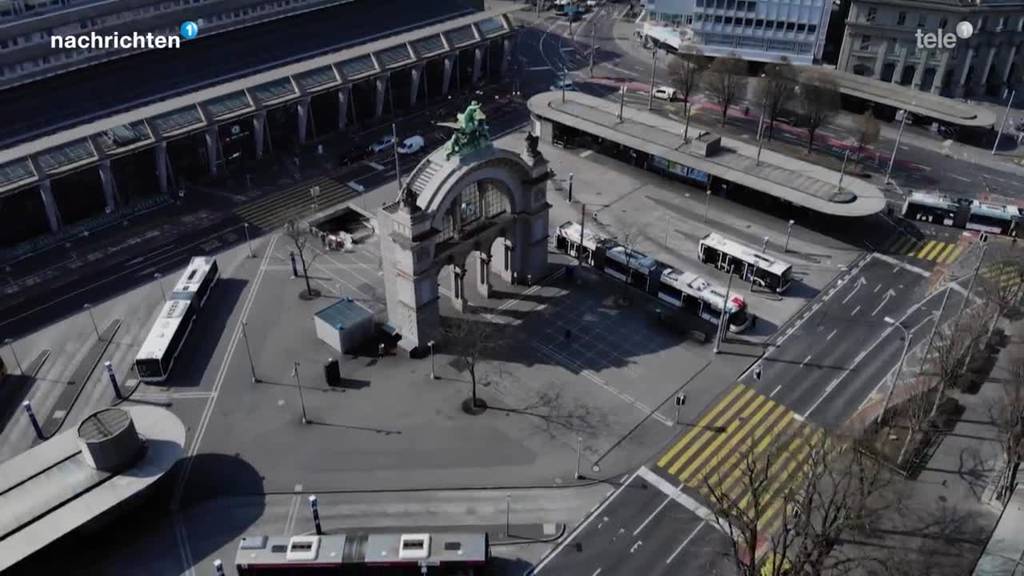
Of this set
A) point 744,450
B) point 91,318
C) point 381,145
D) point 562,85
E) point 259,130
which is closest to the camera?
point 744,450

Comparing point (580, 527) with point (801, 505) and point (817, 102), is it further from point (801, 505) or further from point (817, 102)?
point (817, 102)

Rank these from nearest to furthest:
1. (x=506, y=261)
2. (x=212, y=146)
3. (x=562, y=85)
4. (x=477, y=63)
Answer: (x=506, y=261) < (x=212, y=146) < (x=477, y=63) < (x=562, y=85)

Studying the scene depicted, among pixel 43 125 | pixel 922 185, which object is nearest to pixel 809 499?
pixel 922 185

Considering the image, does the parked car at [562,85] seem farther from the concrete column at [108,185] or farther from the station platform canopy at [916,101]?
the concrete column at [108,185]

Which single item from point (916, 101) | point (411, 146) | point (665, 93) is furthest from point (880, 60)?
point (411, 146)

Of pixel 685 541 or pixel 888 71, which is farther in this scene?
pixel 888 71

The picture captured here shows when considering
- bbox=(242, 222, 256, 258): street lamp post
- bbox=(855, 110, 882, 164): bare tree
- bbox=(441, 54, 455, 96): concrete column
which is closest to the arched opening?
bbox=(855, 110, 882, 164): bare tree

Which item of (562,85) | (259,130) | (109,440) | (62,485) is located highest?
(562,85)

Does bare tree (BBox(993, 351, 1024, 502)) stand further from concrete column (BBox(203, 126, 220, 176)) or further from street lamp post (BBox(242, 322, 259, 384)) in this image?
concrete column (BBox(203, 126, 220, 176))
